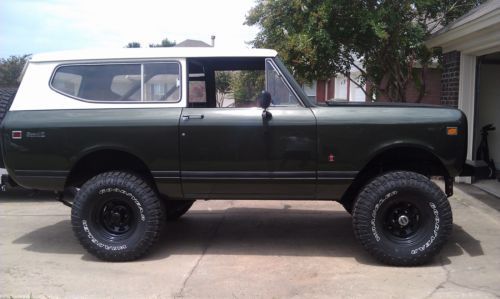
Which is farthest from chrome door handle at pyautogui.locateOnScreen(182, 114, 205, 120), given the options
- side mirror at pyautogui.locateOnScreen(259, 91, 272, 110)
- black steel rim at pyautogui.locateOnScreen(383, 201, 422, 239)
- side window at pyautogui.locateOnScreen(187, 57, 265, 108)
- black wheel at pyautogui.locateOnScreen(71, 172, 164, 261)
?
black steel rim at pyautogui.locateOnScreen(383, 201, 422, 239)

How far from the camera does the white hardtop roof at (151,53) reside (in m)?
5.15

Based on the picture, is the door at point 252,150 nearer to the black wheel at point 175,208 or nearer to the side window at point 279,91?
the side window at point 279,91

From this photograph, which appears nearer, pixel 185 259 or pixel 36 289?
pixel 36 289

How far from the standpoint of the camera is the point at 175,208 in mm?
6023

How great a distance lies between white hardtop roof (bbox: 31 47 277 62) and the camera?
5152 mm

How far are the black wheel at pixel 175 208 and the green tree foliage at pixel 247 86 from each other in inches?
56.2

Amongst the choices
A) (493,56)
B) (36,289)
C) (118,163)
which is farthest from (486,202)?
(36,289)

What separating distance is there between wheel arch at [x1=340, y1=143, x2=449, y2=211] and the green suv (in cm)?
1

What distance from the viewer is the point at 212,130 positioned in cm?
492

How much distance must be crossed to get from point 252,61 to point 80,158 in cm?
204

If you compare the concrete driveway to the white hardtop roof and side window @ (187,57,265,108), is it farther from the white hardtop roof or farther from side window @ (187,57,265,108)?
the white hardtop roof

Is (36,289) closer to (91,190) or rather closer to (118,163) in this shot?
(91,190)

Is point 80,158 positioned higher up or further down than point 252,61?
further down

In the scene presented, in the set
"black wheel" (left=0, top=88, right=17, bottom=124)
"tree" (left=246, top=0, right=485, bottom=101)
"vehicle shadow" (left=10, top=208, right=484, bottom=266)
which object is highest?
"tree" (left=246, top=0, right=485, bottom=101)
